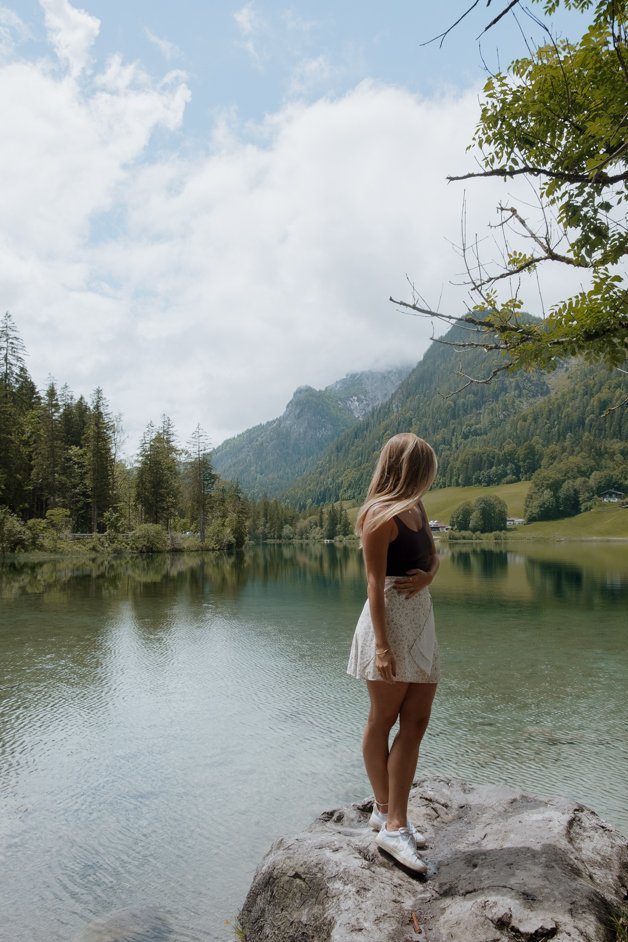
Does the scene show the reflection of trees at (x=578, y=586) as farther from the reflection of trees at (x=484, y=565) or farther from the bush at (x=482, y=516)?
the bush at (x=482, y=516)

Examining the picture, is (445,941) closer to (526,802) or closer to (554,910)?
(554,910)

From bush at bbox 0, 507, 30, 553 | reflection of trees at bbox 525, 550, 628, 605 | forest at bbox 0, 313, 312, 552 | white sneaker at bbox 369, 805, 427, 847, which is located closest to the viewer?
white sneaker at bbox 369, 805, 427, 847

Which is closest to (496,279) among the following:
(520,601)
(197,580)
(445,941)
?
(445,941)

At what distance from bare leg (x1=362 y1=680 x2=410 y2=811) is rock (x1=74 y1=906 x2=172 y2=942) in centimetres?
204

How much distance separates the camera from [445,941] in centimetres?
303

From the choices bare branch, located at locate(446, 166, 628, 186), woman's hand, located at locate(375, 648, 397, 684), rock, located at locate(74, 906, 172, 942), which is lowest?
rock, located at locate(74, 906, 172, 942)

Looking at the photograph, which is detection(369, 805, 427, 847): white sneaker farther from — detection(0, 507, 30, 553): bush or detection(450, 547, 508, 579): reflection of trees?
detection(0, 507, 30, 553): bush

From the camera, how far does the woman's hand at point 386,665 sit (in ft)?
12.8

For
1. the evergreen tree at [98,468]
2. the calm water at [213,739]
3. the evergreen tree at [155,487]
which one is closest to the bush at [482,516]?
the evergreen tree at [155,487]

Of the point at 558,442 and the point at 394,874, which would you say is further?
the point at 558,442

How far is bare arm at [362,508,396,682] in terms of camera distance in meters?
3.90

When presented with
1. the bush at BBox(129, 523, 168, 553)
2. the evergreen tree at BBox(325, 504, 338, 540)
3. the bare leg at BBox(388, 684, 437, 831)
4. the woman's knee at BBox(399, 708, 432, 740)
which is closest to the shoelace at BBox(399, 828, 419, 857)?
the bare leg at BBox(388, 684, 437, 831)

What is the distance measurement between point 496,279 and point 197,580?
31.7 m

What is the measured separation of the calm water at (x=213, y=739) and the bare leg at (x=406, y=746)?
1.85m
